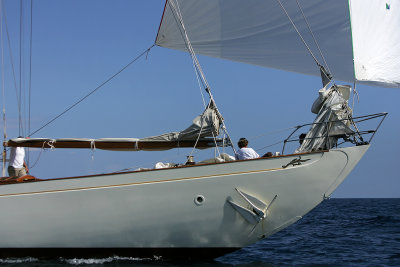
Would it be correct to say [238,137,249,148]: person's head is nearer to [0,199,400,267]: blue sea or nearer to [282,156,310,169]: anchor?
[282,156,310,169]: anchor

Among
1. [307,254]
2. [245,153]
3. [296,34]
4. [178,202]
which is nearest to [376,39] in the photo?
[296,34]

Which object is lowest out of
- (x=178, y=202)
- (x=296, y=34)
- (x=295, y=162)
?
(x=178, y=202)

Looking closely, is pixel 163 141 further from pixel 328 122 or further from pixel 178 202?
pixel 328 122

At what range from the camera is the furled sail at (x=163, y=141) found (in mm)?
8246

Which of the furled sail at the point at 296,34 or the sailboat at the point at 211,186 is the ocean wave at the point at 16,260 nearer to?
the sailboat at the point at 211,186

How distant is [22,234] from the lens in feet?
26.8

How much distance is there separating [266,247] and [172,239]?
12.2ft

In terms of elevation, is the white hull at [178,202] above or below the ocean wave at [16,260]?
above

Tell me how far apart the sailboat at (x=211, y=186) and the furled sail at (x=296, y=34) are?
28mm

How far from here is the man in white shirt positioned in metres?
8.98

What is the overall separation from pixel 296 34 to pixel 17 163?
659 cm

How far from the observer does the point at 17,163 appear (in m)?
9.19

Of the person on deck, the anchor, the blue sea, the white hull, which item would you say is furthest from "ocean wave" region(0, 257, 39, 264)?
the anchor

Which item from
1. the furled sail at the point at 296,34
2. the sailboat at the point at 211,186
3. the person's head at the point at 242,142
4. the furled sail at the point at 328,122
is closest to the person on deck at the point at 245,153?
the person's head at the point at 242,142
